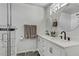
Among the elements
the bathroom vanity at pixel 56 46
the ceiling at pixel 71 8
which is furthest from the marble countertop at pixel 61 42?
the ceiling at pixel 71 8

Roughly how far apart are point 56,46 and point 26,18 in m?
0.50

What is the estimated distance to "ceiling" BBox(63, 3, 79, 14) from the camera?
0.97 meters

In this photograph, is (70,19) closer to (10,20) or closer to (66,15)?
(66,15)

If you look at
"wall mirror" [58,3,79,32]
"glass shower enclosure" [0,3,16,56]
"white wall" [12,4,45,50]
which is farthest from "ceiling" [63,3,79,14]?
"glass shower enclosure" [0,3,16,56]

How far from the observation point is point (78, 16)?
1.00 m

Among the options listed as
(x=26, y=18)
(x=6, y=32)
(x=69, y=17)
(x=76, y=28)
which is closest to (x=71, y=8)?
(x=69, y=17)

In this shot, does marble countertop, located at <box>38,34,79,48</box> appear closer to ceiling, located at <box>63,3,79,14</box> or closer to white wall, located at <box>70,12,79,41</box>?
white wall, located at <box>70,12,79,41</box>

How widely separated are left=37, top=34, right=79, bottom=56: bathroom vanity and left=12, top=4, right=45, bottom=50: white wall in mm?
110

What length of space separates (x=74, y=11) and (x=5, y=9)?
2.77 ft

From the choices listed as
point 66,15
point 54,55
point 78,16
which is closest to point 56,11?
point 66,15

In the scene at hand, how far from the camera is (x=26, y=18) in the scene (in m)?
1.04

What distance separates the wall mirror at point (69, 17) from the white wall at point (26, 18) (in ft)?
0.84

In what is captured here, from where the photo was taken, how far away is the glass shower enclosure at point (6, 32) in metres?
1.00

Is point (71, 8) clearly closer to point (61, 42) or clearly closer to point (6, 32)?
point (61, 42)
